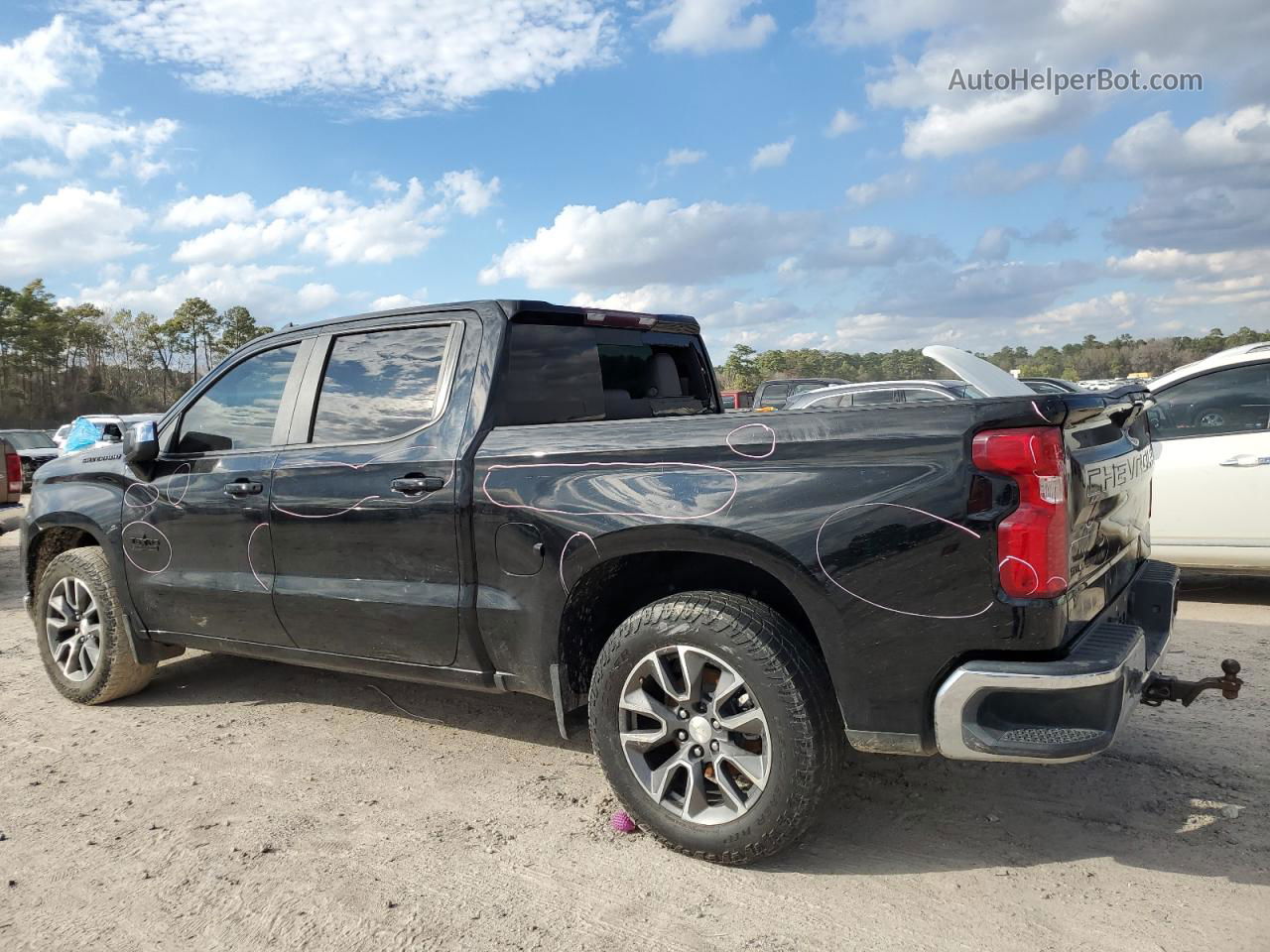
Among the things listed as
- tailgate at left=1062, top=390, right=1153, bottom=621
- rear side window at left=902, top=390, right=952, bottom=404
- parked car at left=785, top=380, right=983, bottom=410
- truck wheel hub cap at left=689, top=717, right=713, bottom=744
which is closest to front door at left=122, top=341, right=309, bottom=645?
truck wheel hub cap at left=689, top=717, right=713, bottom=744

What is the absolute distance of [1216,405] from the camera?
634 cm

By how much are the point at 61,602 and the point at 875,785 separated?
424 cm

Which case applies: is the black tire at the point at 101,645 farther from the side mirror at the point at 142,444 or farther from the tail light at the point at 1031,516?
the tail light at the point at 1031,516

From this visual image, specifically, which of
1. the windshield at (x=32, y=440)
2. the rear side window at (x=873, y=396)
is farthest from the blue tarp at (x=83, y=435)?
the rear side window at (x=873, y=396)

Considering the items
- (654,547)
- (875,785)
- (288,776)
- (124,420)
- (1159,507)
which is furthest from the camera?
(124,420)

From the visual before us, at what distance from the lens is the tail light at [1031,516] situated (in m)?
2.46

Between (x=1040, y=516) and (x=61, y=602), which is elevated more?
(x=1040, y=516)

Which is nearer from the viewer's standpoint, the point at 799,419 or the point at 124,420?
the point at 799,419

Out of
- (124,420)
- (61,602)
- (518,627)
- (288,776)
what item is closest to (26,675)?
(61,602)

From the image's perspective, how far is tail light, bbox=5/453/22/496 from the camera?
29.5ft

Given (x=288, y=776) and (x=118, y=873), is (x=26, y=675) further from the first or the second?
(x=118, y=873)

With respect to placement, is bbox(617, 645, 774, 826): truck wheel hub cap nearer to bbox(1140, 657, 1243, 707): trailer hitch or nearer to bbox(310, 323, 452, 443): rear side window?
bbox(1140, 657, 1243, 707): trailer hitch

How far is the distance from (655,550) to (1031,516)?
114 cm

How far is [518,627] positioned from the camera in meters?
3.34
